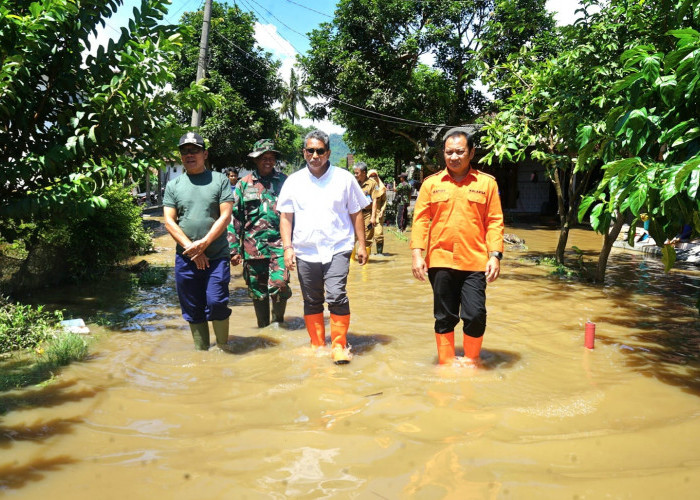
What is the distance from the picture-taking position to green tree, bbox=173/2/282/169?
2475 cm

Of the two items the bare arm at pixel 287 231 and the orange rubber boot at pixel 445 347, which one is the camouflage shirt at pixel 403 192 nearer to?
the bare arm at pixel 287 231

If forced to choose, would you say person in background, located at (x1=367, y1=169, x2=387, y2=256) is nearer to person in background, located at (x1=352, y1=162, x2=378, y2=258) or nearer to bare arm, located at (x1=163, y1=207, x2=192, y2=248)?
person in background, located at (x1=352, y1=162, x2=378, y2=258)

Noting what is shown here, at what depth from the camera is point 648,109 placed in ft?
13.3

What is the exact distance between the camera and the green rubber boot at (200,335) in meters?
4.77

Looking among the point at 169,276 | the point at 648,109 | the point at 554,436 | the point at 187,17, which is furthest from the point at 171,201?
the point at 187,17

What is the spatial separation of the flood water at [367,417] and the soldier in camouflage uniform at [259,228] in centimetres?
59

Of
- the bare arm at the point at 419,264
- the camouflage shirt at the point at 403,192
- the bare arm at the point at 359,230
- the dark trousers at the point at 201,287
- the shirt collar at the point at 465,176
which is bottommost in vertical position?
the dark trousers at the point at 201,287

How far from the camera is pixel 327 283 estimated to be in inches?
177

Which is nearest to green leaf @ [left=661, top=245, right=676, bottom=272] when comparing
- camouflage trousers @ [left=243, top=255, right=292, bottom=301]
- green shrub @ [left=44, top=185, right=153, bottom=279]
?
camouflage trousers @ [left=243, top=255, right=292, bottom=301]

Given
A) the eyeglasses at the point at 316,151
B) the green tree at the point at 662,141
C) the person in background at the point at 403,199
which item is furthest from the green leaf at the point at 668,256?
the person in background at the point at 403,199

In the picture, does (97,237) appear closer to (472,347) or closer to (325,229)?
(325,229)

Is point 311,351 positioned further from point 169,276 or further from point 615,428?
point 169,276

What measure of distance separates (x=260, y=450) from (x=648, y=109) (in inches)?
144

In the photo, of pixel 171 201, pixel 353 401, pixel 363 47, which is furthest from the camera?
pixel 363 47
